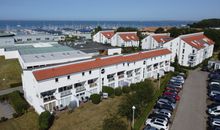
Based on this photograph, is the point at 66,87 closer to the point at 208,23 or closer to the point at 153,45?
the point at 153,45

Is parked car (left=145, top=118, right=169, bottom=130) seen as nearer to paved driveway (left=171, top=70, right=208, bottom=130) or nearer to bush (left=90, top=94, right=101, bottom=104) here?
paved driveway (left=171, top=70, right=208, bottom=130)

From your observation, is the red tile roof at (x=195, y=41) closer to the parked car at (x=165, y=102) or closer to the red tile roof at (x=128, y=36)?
the red tile roof at (x=128, y=36)

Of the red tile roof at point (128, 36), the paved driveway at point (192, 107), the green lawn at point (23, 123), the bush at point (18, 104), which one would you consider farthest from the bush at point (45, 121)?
the red tile roof at point (128, 36)

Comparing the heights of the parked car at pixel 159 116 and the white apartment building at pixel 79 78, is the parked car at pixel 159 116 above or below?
below

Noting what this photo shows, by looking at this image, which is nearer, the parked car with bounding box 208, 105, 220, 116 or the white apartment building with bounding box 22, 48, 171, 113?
the parked car with bounding box 208, 105, 220, 116

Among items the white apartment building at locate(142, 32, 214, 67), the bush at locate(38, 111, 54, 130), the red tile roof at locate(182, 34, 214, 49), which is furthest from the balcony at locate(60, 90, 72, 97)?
the red tile roof at locate(182, 34, 214, 49)

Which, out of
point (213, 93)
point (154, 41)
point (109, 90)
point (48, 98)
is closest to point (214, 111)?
point (213, 93)

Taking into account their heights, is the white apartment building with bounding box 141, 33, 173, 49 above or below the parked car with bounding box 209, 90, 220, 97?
above
